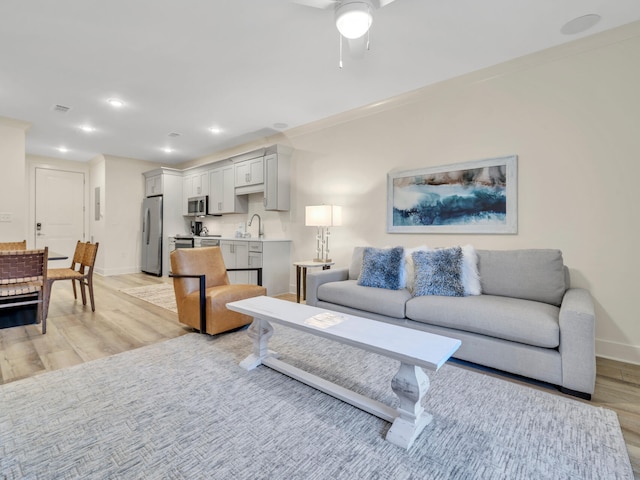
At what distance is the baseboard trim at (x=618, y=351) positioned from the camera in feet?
7.80

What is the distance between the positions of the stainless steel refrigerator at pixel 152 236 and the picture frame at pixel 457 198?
16.6 ft

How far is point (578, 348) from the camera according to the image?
1866 mm

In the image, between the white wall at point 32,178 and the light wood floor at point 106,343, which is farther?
the white wall at point 32,178

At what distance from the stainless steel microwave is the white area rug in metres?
1.61

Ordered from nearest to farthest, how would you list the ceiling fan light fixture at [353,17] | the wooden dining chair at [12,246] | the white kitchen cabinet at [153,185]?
the ceiling fan light fixture at [353,17] < the wooden dining chair at [12,246] < the white kitchen cabinet at [153,185]

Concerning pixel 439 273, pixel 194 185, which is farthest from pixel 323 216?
pixel 194 185

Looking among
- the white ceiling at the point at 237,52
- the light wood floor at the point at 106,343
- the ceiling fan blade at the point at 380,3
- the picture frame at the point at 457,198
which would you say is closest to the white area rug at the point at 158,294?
the light wood floor at the point at 106,343

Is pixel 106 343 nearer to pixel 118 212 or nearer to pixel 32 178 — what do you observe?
pixel 118 212

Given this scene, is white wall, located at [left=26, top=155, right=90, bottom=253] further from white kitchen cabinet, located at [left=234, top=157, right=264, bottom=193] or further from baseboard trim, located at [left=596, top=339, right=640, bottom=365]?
baseboard trim, located at [left=596, top=339, right=640, bottom=365]

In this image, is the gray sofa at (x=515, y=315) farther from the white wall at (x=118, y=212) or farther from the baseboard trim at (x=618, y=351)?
the white wall at (x=118, y=212)

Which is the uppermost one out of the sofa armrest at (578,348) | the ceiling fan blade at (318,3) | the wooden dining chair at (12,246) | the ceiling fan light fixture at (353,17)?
the ceiling fan blade at (318,3)

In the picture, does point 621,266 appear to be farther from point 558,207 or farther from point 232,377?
point 232,377

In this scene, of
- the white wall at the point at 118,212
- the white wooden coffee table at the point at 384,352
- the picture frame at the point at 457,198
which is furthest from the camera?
the white wall at the point at 118,212

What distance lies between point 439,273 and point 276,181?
3056 mm
